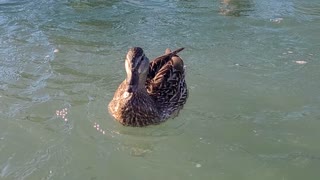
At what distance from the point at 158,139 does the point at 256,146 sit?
111cm

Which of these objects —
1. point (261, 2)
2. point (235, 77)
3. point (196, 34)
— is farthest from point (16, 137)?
point (261, 2)

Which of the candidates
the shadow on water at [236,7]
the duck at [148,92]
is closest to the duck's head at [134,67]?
the duck at [148,92]

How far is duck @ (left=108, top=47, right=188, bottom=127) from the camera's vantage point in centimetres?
596

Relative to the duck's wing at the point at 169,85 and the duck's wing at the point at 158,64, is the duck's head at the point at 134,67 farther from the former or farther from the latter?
the duck's wing at the point at 158,64

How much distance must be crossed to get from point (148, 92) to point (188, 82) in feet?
3.36

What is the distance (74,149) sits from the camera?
232 inches

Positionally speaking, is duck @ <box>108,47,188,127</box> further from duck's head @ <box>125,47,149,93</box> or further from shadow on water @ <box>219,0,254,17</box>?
shadow on water @ <box>219,0,254,17</box>

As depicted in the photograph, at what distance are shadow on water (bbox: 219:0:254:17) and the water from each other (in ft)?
0.13

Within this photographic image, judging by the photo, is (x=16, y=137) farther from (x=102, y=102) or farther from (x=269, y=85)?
(x=269, y=85)

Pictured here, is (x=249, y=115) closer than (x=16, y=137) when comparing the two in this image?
No

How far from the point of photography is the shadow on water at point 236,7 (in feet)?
34.4

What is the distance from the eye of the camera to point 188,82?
766 centimetres

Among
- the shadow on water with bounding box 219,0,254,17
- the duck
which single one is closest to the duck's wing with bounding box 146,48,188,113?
the duck

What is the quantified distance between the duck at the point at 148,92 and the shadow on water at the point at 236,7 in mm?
3572
